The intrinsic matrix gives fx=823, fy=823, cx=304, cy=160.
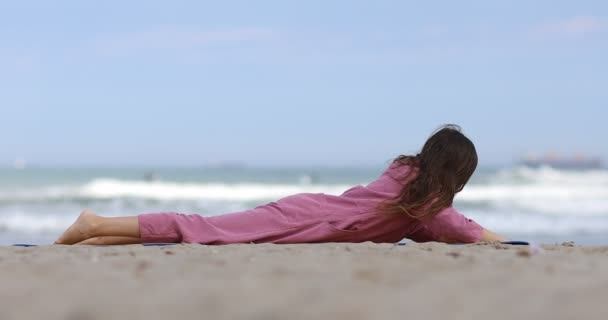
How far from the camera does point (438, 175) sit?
452cm

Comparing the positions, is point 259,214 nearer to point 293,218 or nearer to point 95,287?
point 293,218

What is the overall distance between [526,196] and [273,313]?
16295 millimetres

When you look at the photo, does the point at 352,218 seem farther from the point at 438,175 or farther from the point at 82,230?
the point at 82,230

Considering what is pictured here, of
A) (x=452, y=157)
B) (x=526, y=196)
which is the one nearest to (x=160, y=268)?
(x=452, y=157)

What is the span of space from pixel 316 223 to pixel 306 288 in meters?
2.40

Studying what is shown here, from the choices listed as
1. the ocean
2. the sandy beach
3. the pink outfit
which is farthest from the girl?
the ocean

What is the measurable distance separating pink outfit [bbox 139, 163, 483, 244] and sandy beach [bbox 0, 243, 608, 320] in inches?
55.8

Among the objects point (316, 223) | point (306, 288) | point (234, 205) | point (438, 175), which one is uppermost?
point (234, 205)

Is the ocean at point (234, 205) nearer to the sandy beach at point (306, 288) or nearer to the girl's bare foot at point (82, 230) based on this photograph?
the girl's bare foot at point (82, 230)

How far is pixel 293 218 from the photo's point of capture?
4707mm

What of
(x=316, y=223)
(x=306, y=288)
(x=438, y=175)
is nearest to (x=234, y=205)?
(x=316, y=223)

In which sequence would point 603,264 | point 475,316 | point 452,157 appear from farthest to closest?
point 452,157, point 603,264, point 475,316

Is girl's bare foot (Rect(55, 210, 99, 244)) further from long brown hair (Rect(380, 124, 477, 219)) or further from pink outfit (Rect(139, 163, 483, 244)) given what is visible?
long brown hair (Rect(380, 124, 477, 219))

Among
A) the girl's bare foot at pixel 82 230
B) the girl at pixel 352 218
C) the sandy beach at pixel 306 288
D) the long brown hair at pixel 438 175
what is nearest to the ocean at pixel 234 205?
the girl's bare foot at pixel 82 230
